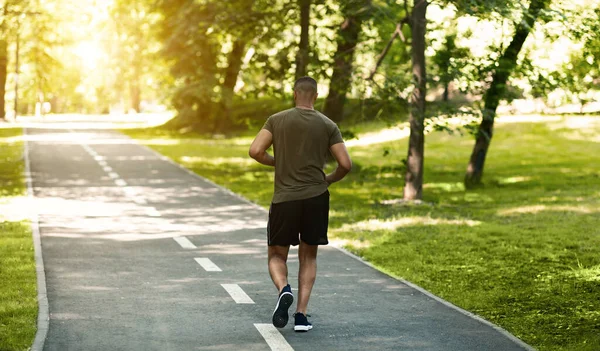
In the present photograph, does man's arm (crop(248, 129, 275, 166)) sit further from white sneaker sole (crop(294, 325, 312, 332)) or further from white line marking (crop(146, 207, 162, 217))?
white line marking (crop(146, 207, 162, 217))

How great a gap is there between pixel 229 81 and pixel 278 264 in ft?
118

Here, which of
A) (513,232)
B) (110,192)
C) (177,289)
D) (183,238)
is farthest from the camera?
(110,192)

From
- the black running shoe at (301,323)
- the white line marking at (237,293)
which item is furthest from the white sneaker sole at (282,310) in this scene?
the white line marking at (237,293)

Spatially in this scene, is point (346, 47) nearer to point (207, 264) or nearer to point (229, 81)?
point (207, 264)

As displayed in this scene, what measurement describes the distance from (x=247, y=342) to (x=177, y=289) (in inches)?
90.0

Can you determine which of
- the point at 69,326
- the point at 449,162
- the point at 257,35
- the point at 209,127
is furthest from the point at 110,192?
the point at 209,127

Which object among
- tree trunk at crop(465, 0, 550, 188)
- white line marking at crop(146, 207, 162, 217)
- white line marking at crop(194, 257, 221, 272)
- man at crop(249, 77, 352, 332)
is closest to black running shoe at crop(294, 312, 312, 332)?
man at crop(249, 77, 352, 332)

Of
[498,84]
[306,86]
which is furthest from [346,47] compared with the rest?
[306,86]

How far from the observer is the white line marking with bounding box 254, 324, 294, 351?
6.86 m

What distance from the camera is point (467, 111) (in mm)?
17000

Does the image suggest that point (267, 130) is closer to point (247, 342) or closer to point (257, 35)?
point (247, 342)

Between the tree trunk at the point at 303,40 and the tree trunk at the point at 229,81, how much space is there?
17.8 m

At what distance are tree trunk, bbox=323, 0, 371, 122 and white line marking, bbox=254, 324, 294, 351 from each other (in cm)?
1146

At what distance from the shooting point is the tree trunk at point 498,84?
15922 mm
